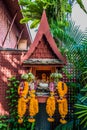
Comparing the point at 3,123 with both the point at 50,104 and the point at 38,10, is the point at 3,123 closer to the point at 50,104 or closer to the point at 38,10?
the point at 50,104

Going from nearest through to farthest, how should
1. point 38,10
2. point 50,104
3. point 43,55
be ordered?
point 50,104 < point 43,55 < point 38,10

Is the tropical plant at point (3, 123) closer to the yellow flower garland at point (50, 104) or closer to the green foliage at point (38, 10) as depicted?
the yellow flower garland at point (50, 104)

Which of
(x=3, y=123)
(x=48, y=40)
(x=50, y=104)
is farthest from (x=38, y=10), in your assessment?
(x=50, y=104)

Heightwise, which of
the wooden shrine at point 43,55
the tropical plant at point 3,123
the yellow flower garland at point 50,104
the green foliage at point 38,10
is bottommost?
the tropical plant at point 3,123

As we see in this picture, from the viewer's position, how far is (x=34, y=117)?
518 centimetres

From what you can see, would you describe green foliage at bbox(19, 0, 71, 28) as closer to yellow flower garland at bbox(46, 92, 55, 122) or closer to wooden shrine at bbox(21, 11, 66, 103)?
wooden shrine at bbox(21, 11, 66, 103)

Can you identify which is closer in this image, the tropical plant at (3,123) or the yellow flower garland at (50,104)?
the yellow flower garland at (50,104)

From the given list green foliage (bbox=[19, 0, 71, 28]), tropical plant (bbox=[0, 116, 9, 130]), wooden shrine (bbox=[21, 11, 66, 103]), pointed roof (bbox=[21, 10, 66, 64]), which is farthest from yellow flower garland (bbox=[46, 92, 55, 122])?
green foliage (bbox=[19, 0, 71, 28])

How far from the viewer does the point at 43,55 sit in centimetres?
473

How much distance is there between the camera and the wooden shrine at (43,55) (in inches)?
181

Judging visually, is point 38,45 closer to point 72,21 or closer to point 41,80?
point 41,80

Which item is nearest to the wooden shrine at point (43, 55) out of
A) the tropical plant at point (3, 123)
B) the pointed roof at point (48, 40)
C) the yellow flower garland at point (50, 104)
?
the pointed roof at point (48, 40)

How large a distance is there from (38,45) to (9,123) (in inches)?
78.3

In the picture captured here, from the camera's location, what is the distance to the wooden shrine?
15.1 feet
